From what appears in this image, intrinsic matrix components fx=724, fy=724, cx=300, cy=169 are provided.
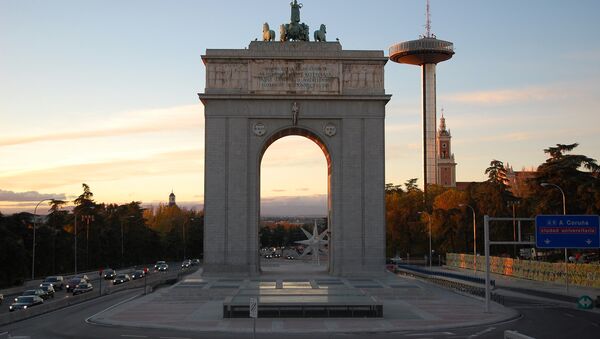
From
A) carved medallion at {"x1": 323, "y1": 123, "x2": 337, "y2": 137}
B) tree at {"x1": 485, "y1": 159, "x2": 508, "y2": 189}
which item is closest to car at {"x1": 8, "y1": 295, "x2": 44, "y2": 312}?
carved medallion at {"x1": 323, "y1": 123, "x2": 337, "y2": 137}

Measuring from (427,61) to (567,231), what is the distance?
140 meters

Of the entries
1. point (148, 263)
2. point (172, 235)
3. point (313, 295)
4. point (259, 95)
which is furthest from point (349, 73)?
point (172, 235)

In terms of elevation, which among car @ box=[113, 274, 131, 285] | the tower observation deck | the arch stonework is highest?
the tower observation deck

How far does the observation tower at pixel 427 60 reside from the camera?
17412 centimetres

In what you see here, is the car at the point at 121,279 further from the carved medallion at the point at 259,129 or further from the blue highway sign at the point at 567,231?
the blue highway sign at the point at 567,231

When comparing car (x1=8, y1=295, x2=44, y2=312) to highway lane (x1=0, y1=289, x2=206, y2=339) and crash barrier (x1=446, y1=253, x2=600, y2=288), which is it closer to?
highway lane (x1=0, y1=289, x2=206, y2=339)

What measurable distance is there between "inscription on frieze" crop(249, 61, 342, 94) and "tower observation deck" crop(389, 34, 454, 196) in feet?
339

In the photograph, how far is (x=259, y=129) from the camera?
2606 inches

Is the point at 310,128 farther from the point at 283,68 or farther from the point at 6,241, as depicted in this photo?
the point at 6,241

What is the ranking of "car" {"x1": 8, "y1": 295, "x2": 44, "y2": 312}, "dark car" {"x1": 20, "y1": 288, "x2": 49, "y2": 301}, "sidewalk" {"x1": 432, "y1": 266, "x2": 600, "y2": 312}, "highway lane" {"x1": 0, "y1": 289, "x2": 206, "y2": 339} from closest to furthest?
"highway lane" {"x1": 0, "y1": 289, "x2": 206, "y2": 339}
"car" {"x1": 8, "y1": 295, "x2": 44, "y2": 312}
"dark car" {"x1": 20, "y1": 288, "x2": 49, "y2": 301}
"sidewalk" {"x1": 432, "y1": 266, "x2": 600, "y2": 312}

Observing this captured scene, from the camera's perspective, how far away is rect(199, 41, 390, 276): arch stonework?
65.5 meters

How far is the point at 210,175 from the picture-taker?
65.9 meters

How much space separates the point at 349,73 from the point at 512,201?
145 feet

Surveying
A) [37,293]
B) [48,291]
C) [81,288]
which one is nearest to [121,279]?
[81,288]
